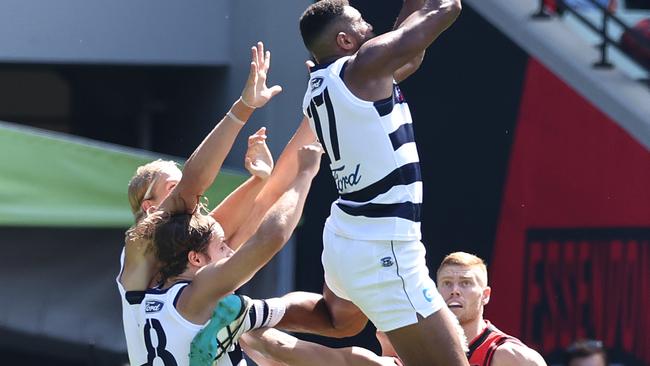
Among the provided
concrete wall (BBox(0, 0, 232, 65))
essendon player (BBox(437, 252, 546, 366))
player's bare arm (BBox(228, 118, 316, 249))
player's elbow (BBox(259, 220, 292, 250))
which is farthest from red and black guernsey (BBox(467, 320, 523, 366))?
concrete wall (BBox(0, 0, 232, 65))

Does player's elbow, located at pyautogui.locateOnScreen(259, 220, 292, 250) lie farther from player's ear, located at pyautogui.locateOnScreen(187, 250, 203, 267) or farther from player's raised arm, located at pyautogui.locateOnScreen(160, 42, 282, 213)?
player's raised arm, located at pyautogui.locateOnScreen(160, 42, 282, 213)

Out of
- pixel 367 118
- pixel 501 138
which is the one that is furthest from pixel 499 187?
pixel 367 118

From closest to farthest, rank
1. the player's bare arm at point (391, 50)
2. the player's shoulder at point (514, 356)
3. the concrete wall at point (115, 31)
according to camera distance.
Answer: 1. the player's bare arm at point (391, 50)
2. the player's shoulder at point (514, 356)
3. the concrete wall at point (115, 31)

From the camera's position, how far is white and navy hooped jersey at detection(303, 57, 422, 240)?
4.49 m

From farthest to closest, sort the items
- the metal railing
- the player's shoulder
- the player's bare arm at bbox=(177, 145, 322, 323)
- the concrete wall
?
the metal railing < the concrete wall < the player's shoulder < the player's bare arm at bbox=(177, 145, 322, 323)

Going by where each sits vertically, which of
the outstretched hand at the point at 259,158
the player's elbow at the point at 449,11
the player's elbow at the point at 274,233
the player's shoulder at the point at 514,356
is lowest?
the player's shoulder at the point at 514,356

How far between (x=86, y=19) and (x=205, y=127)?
3.67ft

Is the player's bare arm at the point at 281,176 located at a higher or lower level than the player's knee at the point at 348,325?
higher

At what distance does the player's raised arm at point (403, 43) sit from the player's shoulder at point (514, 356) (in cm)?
128

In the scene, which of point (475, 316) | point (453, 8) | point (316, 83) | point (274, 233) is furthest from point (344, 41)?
point (475, 316)

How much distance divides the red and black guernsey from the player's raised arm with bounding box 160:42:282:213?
1211mm

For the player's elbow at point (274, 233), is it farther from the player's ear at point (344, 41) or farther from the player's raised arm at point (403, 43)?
the player's ear at point (344, 41)

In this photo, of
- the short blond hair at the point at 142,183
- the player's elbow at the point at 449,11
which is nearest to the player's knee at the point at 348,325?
the short blond hair at the point at 142,183

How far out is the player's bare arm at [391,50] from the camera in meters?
4.44
